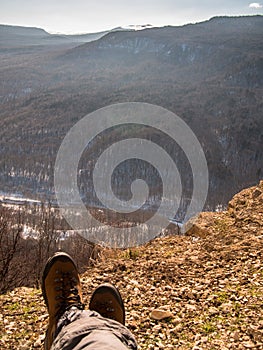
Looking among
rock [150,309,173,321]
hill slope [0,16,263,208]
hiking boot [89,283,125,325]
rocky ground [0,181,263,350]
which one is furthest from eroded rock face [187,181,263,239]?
hill slope [0,16,263,208]

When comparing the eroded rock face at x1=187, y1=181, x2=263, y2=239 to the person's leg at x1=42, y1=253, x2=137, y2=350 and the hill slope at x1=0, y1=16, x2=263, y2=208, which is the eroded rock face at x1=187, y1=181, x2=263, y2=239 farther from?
the hill slope at x1=0, y1=16, x2=263, y2=208

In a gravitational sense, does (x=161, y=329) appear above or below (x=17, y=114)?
above

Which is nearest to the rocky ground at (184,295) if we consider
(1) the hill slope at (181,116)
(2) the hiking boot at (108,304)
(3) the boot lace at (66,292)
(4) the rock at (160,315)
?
(4) the rock at (160,315)

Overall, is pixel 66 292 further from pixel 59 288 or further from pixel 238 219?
pixel 238 219

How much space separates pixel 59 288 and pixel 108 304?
0.54m

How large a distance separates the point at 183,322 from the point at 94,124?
14333 cm

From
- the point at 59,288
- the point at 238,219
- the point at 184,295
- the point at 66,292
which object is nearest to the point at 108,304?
the point at 66,292

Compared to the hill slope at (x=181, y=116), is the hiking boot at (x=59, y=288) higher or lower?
higher

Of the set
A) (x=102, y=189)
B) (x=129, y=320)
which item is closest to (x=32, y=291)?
(x=129, y=320)

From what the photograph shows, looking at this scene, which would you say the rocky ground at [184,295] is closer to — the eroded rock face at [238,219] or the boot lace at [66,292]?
the eroded rock face at [238,219]

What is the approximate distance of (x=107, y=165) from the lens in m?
105

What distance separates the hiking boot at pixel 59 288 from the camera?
3521 mm

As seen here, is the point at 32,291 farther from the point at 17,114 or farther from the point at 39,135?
the point at 17,114

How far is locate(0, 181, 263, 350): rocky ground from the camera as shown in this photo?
12.3 ft
